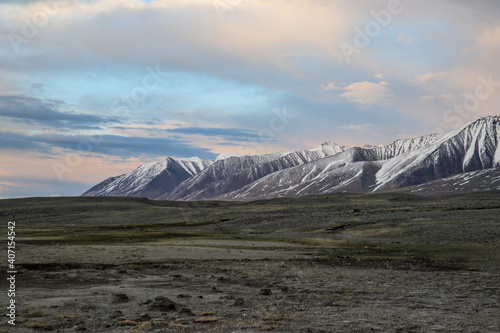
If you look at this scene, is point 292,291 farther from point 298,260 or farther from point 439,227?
point 439,227

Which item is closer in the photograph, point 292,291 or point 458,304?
point 458,304

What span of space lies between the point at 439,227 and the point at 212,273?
150ft

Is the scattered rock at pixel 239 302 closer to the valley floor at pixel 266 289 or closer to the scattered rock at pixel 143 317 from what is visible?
the valley floor at pixel 266 289

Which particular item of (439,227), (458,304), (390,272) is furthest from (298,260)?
(439,227)

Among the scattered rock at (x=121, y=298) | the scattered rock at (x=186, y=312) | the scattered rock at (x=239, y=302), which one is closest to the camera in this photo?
the scattered rock at (x=186, y=312)

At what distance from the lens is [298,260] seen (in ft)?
121

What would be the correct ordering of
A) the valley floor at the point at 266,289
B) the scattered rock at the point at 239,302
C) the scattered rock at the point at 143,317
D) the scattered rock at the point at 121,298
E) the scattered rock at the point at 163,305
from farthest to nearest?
1. the scattered rock at the point at 121,298
2. the scattered rock at the point at 239,302
3. the scattered rock at the point at 163,305
4. the scattered rock at the point at 143,317
5. the valley floor at the point at 266,289

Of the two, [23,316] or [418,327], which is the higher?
[23,316]

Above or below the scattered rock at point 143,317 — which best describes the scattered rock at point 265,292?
below

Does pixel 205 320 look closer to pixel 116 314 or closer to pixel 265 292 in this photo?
pixel 116 314

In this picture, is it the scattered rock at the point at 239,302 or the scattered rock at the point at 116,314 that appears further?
the scattered rock at the point at 239,302

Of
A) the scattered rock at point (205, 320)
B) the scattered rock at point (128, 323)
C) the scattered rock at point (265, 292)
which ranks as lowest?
the scattered rock at point (265, 292)

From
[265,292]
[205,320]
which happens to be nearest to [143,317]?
[205,320]

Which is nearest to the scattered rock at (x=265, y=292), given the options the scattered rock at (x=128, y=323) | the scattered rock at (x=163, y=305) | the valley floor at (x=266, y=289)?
the valley floor at (x=266, y=289)
